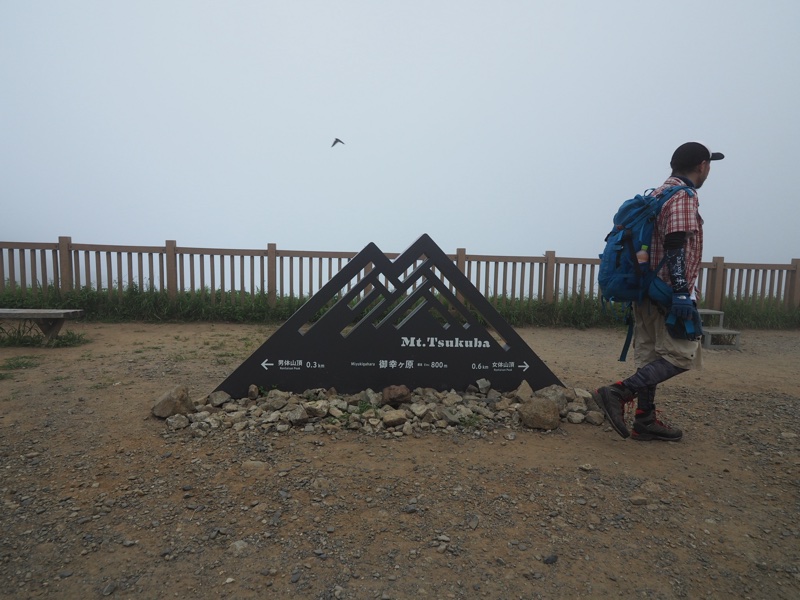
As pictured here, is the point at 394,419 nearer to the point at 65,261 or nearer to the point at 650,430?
the point at 650,430

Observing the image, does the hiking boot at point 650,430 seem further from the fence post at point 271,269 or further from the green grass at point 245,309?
the fence post at point 271,269

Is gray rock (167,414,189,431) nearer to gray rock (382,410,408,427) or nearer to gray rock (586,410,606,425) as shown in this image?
gray rock (382,410,408,427)

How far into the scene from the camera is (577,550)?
2258 mm

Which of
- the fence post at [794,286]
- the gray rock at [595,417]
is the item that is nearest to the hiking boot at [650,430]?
the gray rock at [595,417]

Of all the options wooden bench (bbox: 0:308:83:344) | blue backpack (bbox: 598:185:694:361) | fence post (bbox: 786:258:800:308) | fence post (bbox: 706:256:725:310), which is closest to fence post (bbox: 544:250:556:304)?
fence post (bbox: 706:256:725:310)

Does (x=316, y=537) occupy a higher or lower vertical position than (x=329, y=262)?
lower

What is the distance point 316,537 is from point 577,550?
1.26 metres

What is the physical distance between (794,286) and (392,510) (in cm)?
1273

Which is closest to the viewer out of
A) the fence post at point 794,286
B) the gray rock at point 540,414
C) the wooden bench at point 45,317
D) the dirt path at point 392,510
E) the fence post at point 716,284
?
the dirt path at point 392,510

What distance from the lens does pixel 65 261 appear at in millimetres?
9891

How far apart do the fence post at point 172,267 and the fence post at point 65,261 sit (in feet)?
6.33

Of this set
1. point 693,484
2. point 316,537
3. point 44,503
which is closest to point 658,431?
point 693,484

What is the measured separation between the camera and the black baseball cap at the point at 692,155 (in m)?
3.29

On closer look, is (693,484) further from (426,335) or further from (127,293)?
(127,293)
